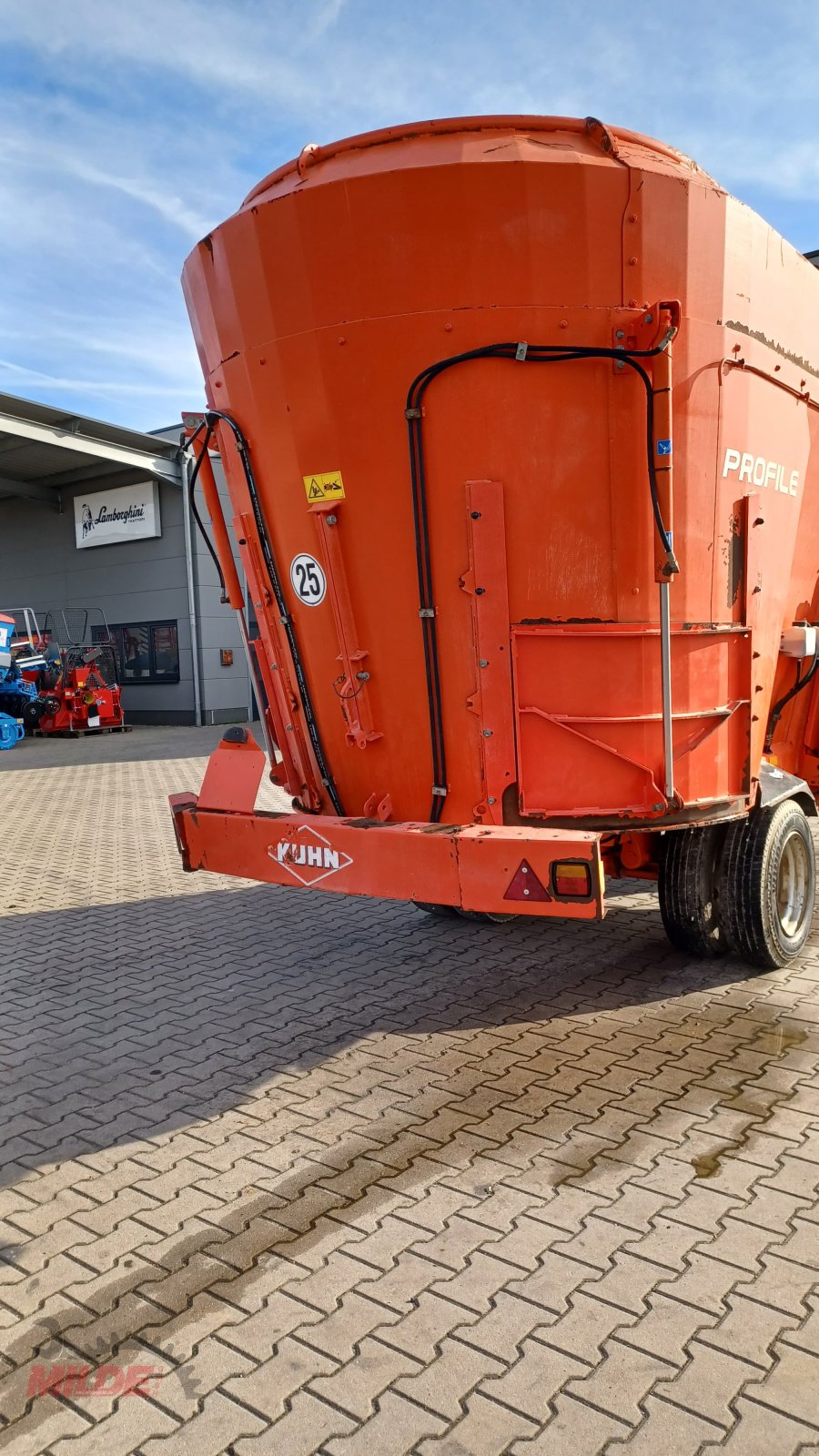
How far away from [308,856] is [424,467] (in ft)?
5.70

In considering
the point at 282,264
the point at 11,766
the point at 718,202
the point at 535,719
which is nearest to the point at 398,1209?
the point at 535,719

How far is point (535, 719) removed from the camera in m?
4.24

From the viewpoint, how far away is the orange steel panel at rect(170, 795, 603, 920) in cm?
390

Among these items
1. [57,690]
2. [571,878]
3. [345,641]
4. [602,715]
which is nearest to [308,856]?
[345,641]

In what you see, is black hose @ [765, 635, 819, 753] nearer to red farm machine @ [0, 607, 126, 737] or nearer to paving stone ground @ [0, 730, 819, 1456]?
paving stone ground @ [0, 730, 819, 1456]

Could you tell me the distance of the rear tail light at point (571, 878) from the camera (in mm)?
3871

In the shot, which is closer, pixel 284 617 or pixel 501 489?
pixel 501 489

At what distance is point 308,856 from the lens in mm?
4426

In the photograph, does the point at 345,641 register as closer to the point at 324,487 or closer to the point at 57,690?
the point at 324,487

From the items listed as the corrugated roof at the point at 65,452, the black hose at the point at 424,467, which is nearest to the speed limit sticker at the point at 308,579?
the black hose at the point at 424,467

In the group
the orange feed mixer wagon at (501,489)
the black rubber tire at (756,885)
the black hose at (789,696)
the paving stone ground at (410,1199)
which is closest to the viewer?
the paving stone ground at (410,1199)

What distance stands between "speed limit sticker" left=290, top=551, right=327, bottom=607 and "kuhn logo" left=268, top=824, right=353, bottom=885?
1.06 metres

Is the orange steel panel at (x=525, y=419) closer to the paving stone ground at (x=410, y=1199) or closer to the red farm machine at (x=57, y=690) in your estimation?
the paving stone ground at (x=410, y=1199)

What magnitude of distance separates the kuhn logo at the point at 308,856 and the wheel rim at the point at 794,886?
2475 millimetres
